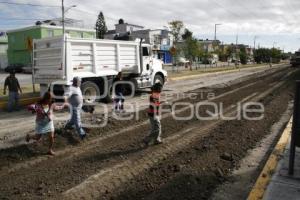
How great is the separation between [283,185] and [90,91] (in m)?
11.0

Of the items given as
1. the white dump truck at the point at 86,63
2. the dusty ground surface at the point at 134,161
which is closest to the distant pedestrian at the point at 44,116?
the dusty ground surface at the point at 134,161

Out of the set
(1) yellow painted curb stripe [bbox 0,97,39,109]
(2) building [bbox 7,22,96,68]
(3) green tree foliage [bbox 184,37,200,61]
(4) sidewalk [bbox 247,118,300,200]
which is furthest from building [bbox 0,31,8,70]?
(4) sidewalk [bbox 247,118,300,200]

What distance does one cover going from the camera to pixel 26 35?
180 ft

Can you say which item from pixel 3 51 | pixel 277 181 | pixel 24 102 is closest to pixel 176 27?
pixel 3 51

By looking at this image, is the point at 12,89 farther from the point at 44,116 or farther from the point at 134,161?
the point at 134,161

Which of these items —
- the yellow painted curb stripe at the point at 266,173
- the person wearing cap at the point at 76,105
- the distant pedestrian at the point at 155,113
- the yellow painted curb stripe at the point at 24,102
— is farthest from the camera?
the yellow painted curb stripe at the point at 24,102

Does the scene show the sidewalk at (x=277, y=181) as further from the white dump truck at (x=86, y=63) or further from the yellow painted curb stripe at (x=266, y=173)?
the white dump truck at (x=86, y=63)

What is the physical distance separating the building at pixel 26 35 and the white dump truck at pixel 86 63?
3774cm

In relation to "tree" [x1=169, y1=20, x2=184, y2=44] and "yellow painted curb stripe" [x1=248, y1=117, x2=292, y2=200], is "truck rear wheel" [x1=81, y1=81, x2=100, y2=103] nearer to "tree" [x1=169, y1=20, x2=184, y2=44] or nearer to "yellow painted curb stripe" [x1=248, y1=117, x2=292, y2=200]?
"yellow painted curb stripe" [x1=248, y1=117, x2=292, y2=200]

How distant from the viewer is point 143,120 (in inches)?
464

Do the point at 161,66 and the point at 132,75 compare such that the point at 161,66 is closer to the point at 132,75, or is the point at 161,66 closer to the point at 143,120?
the point at 132,75

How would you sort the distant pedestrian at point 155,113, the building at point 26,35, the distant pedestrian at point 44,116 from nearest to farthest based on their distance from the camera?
the distant pedestrian at point 44,116, the distant pedestrian at point 155,113, the building at point 26,35

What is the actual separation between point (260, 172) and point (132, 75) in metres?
12.3

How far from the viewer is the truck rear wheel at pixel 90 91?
15.3 meters
